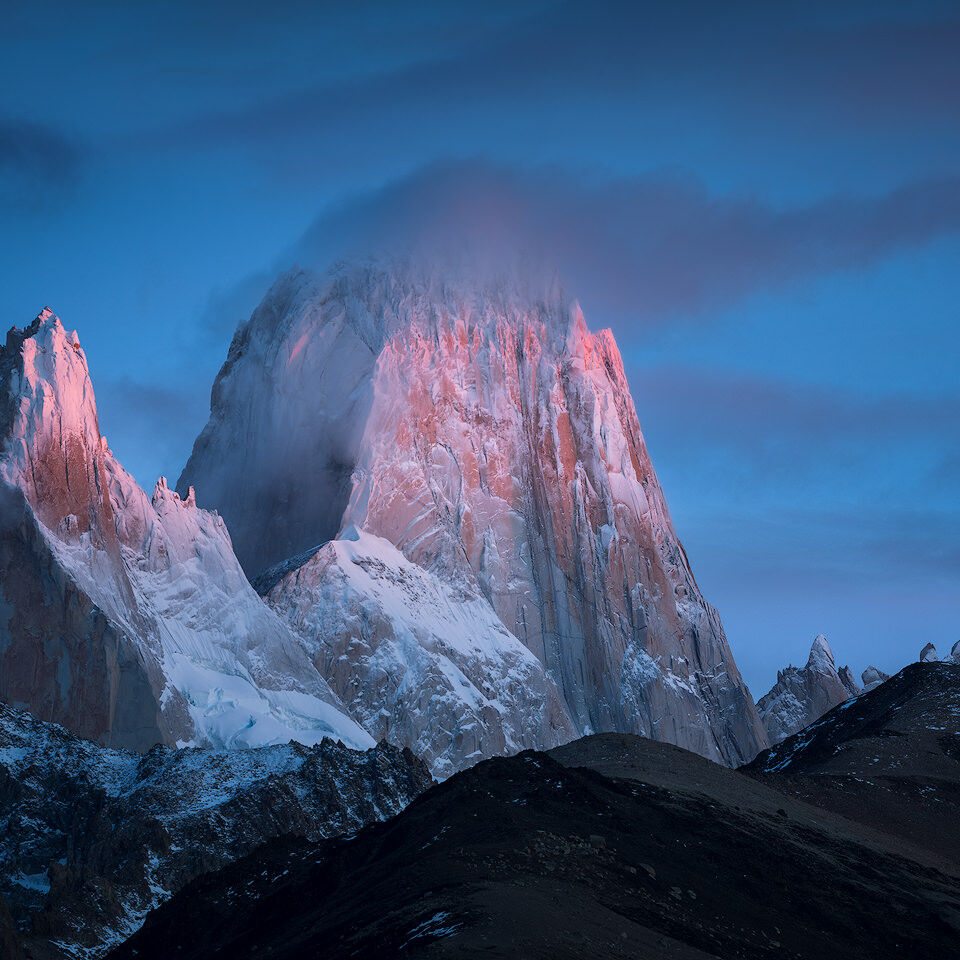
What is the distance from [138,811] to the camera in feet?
332

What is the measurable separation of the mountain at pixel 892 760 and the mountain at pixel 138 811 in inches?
1178

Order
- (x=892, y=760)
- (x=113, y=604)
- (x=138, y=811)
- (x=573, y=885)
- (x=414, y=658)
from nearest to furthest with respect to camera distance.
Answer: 1. (x=573, y=885)
2. (x=138, y=811)
3. (x=892, y=760)
4. (x=113, y=604)
5. (x=414, y=658)

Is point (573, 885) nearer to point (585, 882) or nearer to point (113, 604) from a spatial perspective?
point (585, 882)

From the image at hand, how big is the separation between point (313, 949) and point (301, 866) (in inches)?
634

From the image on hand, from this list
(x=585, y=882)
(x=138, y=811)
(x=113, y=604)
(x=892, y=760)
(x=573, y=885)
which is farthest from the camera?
(x=113, y=604)

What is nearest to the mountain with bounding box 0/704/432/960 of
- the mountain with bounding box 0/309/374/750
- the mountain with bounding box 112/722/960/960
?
the mountain with bounding box 0/309/374/750

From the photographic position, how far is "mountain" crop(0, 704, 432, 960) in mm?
88750

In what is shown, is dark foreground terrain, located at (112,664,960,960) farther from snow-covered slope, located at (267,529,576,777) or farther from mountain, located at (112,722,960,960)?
snow-covered slope, located at (267,529,576,777)

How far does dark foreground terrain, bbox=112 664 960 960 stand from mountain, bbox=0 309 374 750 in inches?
2093

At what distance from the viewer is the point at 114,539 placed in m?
136

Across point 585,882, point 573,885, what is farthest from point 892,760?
point 573,885

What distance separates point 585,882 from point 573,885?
1.12 m

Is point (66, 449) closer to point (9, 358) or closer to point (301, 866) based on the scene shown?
point (9, 358)

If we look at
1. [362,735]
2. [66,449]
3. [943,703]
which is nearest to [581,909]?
[943,703]
